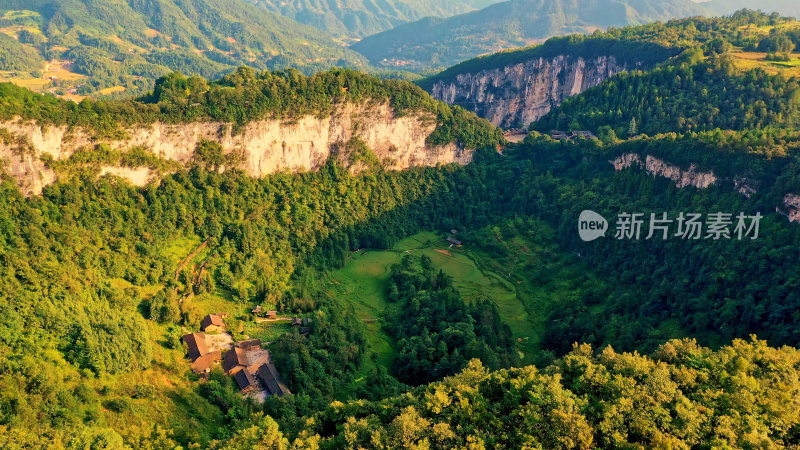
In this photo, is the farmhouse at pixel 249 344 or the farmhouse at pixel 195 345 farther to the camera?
the farmhouse at pixel 249 344

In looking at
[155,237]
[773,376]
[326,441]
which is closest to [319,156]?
[155,237]

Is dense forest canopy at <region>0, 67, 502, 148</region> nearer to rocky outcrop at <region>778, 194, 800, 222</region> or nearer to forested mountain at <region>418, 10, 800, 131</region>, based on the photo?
forested mountain at <region>418, 10, 800, 131</region>

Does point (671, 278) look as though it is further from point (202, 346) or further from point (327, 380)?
point (202, 346)

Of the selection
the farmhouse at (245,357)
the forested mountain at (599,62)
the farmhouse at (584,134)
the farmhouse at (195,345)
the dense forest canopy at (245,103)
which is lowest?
the farmhouse at (245,357)

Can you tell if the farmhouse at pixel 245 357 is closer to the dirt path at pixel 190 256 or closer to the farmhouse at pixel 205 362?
the farmhouse at pixel 205 362

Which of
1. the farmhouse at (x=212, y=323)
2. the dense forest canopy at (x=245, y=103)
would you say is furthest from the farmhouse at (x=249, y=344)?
the dense forest canopy at (x=245, y=103)

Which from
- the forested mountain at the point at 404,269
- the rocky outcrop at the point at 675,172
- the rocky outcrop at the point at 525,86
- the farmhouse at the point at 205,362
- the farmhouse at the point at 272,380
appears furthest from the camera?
the rocky outcrop at the point at 525,86

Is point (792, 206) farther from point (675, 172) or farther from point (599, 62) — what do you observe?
point (599, 62)

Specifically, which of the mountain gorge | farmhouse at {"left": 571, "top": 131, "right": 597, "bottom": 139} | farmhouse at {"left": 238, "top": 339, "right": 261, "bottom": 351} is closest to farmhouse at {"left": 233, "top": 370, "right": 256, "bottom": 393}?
farmhouse at {"left": 238, "top": 339, "right": 261, "bottom": 351}

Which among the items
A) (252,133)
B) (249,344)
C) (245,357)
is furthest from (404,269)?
(252,133)
